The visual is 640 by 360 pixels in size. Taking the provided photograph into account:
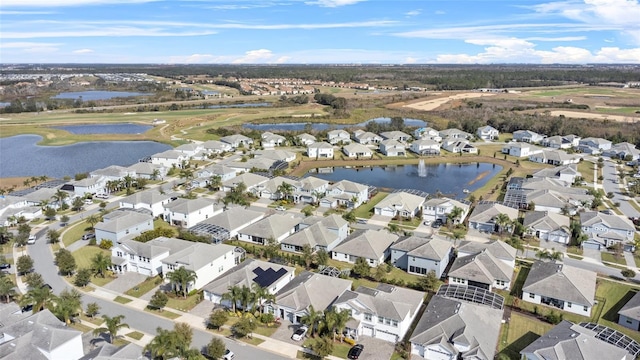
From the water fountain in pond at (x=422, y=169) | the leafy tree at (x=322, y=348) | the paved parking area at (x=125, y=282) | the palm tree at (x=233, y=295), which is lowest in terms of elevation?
the paved parking area at (x=125, y=282)

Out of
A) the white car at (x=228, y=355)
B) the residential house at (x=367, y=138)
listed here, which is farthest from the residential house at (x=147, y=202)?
the residential house at (x=367, y=138)

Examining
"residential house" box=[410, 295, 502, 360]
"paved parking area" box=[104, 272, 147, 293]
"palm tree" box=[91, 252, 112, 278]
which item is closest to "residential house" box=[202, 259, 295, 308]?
"paved parking area" box=[104, 272, 147, 293]

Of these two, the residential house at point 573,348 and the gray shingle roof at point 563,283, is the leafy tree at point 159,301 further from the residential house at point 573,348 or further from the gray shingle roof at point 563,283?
the gray shingle roof at point 563,283

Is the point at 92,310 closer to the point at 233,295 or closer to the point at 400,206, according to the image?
the point at 233,295

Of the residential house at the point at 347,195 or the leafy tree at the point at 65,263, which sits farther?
the residential house at the point at 347,195

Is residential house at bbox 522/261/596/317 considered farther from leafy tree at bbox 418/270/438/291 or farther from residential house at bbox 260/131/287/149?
residential house at bbox 260/131/287/149

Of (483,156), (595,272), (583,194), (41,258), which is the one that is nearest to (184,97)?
(483,156)
